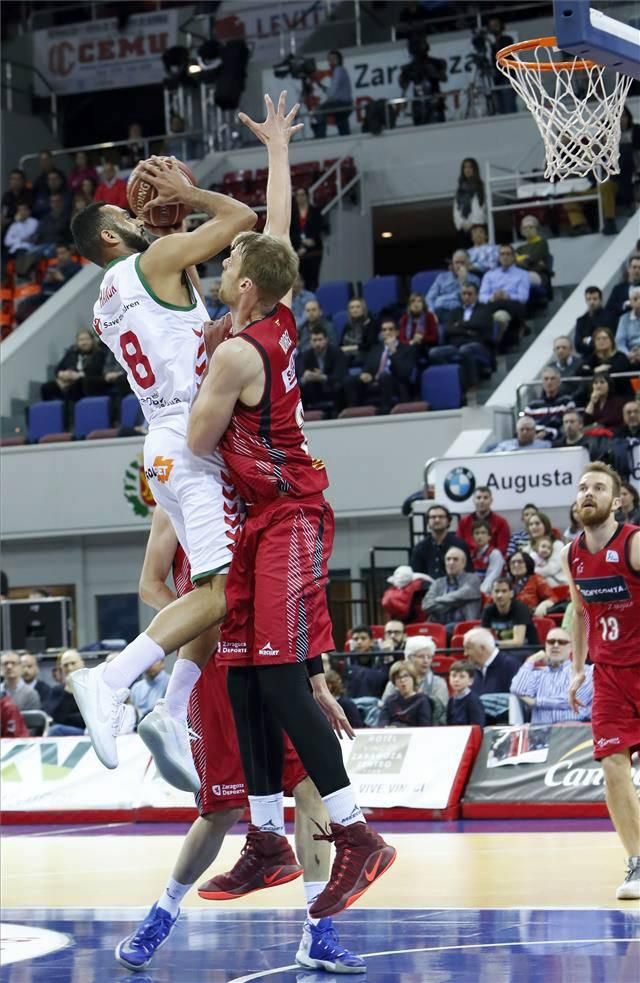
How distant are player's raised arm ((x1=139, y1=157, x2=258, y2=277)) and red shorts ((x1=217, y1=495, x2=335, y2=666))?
1.04 m

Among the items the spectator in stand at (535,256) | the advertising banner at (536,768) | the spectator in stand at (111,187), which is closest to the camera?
the advertising banner at (536,768)

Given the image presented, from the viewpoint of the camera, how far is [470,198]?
22516 mm

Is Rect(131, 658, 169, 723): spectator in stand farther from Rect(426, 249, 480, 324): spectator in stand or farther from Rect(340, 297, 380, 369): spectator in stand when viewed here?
Rect(426, 249, 480, 324): spectator in stand

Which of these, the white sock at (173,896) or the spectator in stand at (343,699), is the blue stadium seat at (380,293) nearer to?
the spectator in stand at (343,699)

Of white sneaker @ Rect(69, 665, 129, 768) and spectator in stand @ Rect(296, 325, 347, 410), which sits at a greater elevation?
spectator in stand @ Rect(296, 325, 347, 410)

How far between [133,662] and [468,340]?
14754 mm

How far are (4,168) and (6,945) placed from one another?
2296 cm

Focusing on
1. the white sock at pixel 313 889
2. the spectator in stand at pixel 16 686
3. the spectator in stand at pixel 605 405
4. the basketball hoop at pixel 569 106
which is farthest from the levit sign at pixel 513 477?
the white sock at pixel 313 889

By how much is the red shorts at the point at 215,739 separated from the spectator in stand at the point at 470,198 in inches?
649

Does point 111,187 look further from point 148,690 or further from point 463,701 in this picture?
point 463,701

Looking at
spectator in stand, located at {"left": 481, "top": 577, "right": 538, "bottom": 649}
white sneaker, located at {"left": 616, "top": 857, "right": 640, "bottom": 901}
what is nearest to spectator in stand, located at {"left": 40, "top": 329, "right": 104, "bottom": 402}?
spectator in stand, located at {"left": 481, "top": 577, "right": 538, "bottom": 649}

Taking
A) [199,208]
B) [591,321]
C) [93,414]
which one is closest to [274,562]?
[199,208]

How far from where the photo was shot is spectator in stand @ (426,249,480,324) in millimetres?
20875

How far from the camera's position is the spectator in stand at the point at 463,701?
13.1 meters
